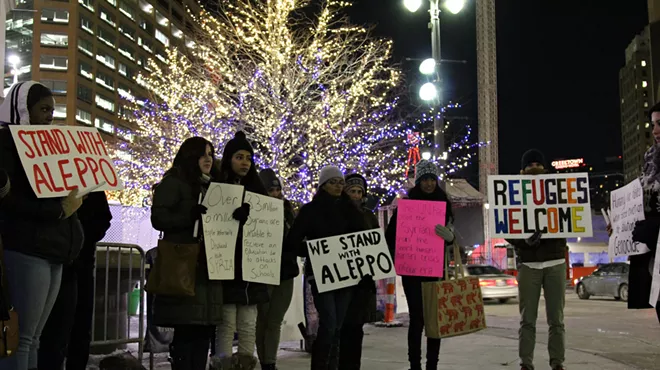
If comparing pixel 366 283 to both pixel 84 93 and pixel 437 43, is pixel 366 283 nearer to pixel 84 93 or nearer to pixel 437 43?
pixel 437 43

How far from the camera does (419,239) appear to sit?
6762 mm

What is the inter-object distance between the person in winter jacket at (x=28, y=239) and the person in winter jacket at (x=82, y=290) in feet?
1.89

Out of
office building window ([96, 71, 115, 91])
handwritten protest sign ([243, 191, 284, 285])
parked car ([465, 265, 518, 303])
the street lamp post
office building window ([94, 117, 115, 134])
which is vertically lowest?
parked car ([465, 265, 518, 303])

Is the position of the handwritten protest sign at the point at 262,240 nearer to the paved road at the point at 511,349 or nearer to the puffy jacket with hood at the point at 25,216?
the puffy jacket with hood at the point at 25,216

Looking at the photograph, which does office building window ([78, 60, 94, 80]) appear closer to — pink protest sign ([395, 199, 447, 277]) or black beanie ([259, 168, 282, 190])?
black beanie ([259, 168, 282, 190])

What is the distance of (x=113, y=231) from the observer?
12789 mm

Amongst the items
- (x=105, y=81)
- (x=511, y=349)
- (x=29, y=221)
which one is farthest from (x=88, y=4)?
(x=29, y=221)

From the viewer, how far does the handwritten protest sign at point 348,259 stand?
581 centimetres

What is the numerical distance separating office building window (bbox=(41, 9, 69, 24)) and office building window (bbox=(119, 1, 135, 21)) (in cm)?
1390

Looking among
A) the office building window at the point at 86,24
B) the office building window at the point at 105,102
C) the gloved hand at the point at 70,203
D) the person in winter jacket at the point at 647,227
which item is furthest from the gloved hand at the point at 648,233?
the office building window at the point at 105,102

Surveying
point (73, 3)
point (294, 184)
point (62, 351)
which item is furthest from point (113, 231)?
point (73, 3)

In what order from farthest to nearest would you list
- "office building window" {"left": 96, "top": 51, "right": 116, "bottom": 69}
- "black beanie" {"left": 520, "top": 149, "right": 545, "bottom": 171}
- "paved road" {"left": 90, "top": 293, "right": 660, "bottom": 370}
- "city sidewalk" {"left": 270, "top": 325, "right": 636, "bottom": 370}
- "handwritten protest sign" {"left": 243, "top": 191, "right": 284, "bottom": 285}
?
"office building window" {"left": 96, "top": 51, "right": 116, "bottom": 69}, "paved road" {"left": 90, "top": 293, "right": 660, "bottom": 370}, "city sidewalk" {"left": 270, "top": 325, "right": 636, "bottom": 370}, "black beanie" {"left": 520, "top": 149, "right": 545, "bottom": 171}, "handwritten protest sign" {"left": 243, "top": 191, "right": 284, "bottom": 285}

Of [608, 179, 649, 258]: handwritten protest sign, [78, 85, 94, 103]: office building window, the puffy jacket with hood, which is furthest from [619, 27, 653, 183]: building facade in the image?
the puffy jacket with hood

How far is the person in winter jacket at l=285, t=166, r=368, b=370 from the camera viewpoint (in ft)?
18.7
